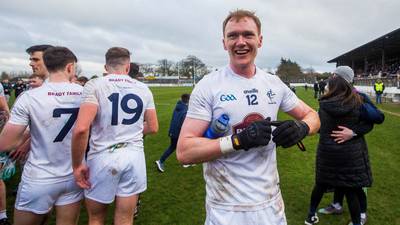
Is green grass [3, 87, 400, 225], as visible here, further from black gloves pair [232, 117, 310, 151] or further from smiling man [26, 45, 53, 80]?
black gloves pair [232, 117, 310, 151]

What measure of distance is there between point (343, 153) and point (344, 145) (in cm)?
10

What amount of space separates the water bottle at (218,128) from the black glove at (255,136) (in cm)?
15

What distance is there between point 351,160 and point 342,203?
161 centimetres

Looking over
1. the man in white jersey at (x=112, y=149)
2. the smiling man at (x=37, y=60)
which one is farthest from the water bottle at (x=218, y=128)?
the smiling man at (x=37, y=60)

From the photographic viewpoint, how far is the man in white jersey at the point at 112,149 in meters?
3.20

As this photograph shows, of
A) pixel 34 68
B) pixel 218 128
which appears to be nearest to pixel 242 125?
pixel 218 128

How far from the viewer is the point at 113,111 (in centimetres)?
332

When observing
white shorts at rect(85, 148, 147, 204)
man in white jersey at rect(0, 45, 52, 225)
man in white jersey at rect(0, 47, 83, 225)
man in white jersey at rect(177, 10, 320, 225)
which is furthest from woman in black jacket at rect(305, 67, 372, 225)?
man in white jersey at rect(0, 45, 52, 225)

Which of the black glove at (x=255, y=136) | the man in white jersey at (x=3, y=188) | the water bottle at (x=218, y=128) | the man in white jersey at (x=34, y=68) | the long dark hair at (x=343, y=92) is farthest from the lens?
the man in white jersey at (x=3, y=188)

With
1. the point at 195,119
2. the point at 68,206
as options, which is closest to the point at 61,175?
the point at 68,206

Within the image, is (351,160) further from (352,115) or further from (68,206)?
(68,206)

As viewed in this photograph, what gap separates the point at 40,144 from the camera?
3.12 m

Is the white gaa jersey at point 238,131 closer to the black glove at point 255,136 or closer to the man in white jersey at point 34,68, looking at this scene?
the black glove at point 255,136

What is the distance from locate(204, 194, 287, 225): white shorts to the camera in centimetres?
227
